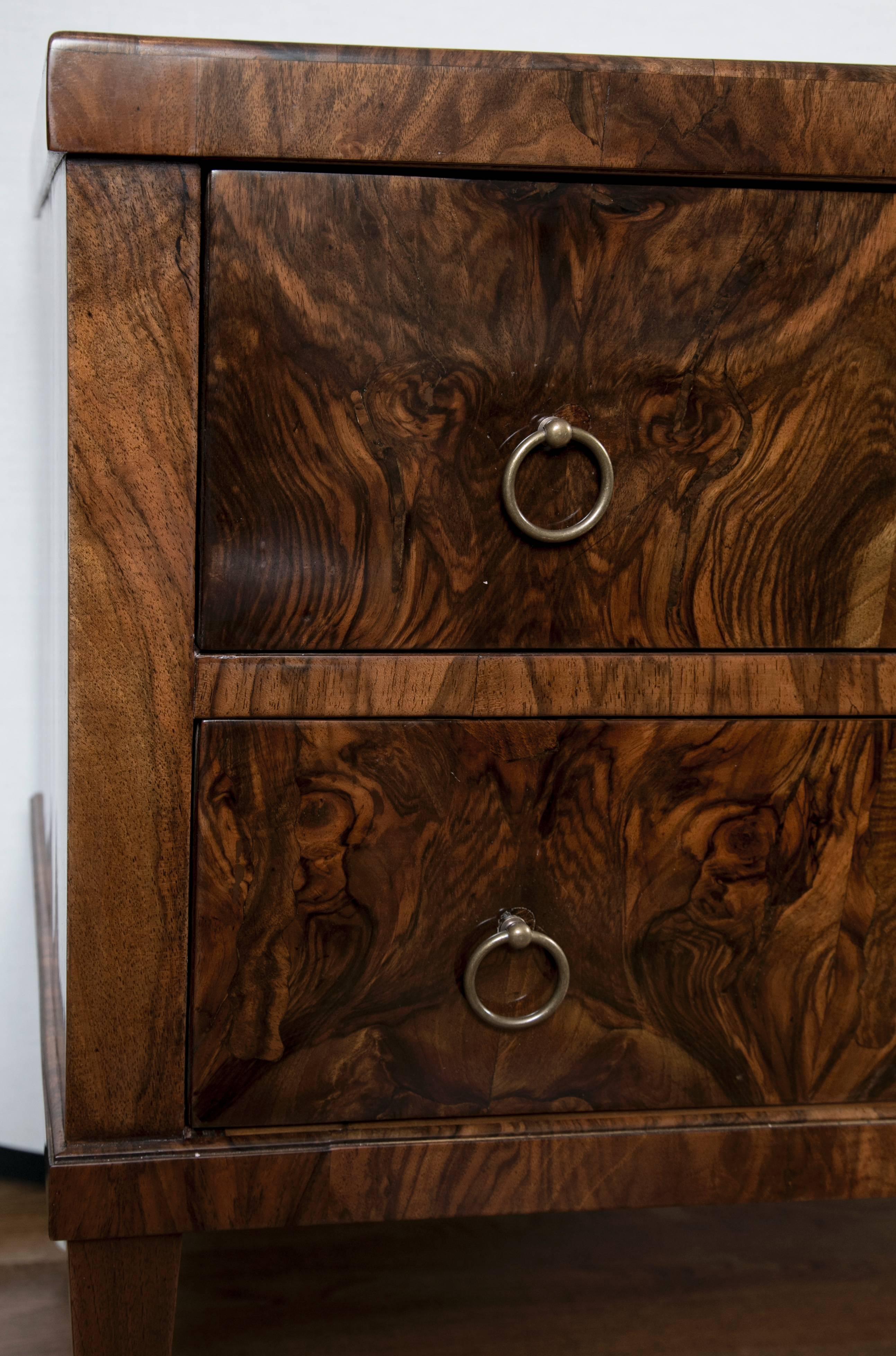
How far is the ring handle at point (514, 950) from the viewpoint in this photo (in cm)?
52

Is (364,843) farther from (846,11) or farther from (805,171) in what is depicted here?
(846,11)

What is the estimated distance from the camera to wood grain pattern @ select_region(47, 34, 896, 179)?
1.45 ft

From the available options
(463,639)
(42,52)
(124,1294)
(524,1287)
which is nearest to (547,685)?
(463,639)

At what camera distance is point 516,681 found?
52 centimetres

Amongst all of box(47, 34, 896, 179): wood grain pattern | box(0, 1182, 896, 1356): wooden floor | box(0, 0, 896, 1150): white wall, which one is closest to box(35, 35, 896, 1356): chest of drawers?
box(47, 34, 896, 179): wood grain pattern

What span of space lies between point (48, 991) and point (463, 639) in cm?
34

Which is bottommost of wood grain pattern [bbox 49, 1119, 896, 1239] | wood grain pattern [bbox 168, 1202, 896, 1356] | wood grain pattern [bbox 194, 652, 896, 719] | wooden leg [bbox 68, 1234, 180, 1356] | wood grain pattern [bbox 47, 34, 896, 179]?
wood grain pattern [bbox 168, 1202, 896, 1356]

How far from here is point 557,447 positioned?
1.63 ft

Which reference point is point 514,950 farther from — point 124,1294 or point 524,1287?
point 524,1287

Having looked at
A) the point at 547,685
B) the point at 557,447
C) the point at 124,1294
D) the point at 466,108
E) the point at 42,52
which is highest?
the point at 42,52

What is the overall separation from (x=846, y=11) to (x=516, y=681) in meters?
0.67

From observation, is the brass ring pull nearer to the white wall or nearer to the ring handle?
the ring handle

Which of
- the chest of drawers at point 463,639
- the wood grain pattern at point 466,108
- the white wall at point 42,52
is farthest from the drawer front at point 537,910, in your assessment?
the white wall at point 42,52

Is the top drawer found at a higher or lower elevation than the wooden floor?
Result: higher
